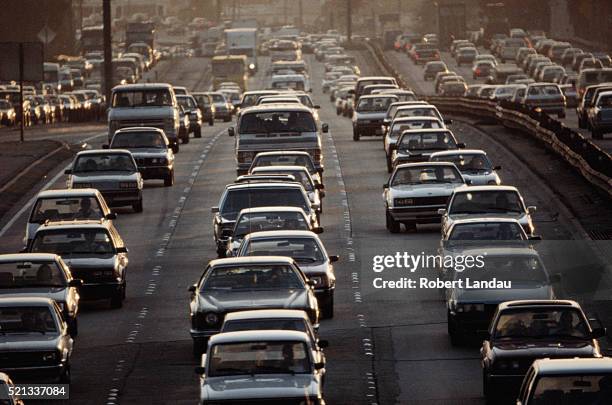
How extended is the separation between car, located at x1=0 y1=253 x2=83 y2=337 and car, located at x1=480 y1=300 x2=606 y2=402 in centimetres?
708

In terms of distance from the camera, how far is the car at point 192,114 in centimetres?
6906

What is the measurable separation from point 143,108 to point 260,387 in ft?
126

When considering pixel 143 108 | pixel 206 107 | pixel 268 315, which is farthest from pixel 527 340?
pixel 206 107

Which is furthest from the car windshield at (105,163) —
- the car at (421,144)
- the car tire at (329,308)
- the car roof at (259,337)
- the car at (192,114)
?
the car roof at (259,337)

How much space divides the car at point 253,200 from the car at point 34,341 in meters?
11.6

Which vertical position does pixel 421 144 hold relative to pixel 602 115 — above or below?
above

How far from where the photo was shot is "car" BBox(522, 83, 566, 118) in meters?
76.1

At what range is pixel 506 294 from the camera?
82.4ft

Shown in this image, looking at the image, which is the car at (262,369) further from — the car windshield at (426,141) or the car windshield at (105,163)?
the car windshield at (426,141)

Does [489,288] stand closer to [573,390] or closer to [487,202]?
[573,390]

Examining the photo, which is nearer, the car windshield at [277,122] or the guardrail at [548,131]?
the guardrail at [548,131]

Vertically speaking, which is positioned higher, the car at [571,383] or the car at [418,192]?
the car at [571,383]

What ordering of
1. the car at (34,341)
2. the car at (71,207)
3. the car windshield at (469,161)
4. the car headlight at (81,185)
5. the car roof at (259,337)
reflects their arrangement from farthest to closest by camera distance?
the car headlight at (81,185), the car windshield at (469,161), the car at (71,207), the car at (34,341), the car roof at (259,337)

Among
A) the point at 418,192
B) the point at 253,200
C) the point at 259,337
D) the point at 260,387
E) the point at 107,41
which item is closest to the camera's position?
the point at 260,387
